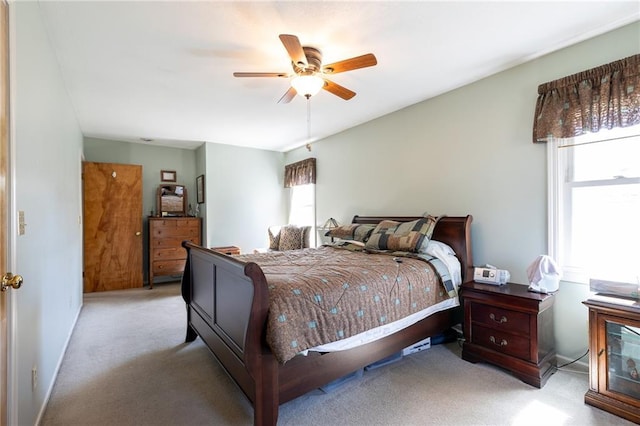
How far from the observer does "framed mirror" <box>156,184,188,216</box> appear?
18.3ft

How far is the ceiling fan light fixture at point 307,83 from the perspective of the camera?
2275mm

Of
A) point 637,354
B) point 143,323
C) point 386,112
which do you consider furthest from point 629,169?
point 143,323

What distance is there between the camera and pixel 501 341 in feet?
7.58

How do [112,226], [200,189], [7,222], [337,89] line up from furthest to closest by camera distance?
[200,189]
[112,226]
[337,89]
[7,222]

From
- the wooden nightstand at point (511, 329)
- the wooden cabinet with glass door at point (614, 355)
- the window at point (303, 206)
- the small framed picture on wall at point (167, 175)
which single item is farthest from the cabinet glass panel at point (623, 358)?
the small framed picture on wall at point (167, 175)

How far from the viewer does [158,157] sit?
18.6 feet

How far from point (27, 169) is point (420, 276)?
8.69 feet

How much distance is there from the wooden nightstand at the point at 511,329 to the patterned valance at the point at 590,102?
1300mm

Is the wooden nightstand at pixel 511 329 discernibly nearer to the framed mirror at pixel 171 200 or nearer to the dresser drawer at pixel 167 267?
the dresser drawer at pixel 167 267

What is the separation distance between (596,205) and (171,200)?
6.02 m

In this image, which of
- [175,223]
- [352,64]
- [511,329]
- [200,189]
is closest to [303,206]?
[200,189]

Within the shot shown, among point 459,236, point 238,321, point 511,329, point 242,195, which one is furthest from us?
point 242,195

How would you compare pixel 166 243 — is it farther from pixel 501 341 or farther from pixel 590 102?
pixel 590 102

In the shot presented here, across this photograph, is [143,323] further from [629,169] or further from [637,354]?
[629,169]
